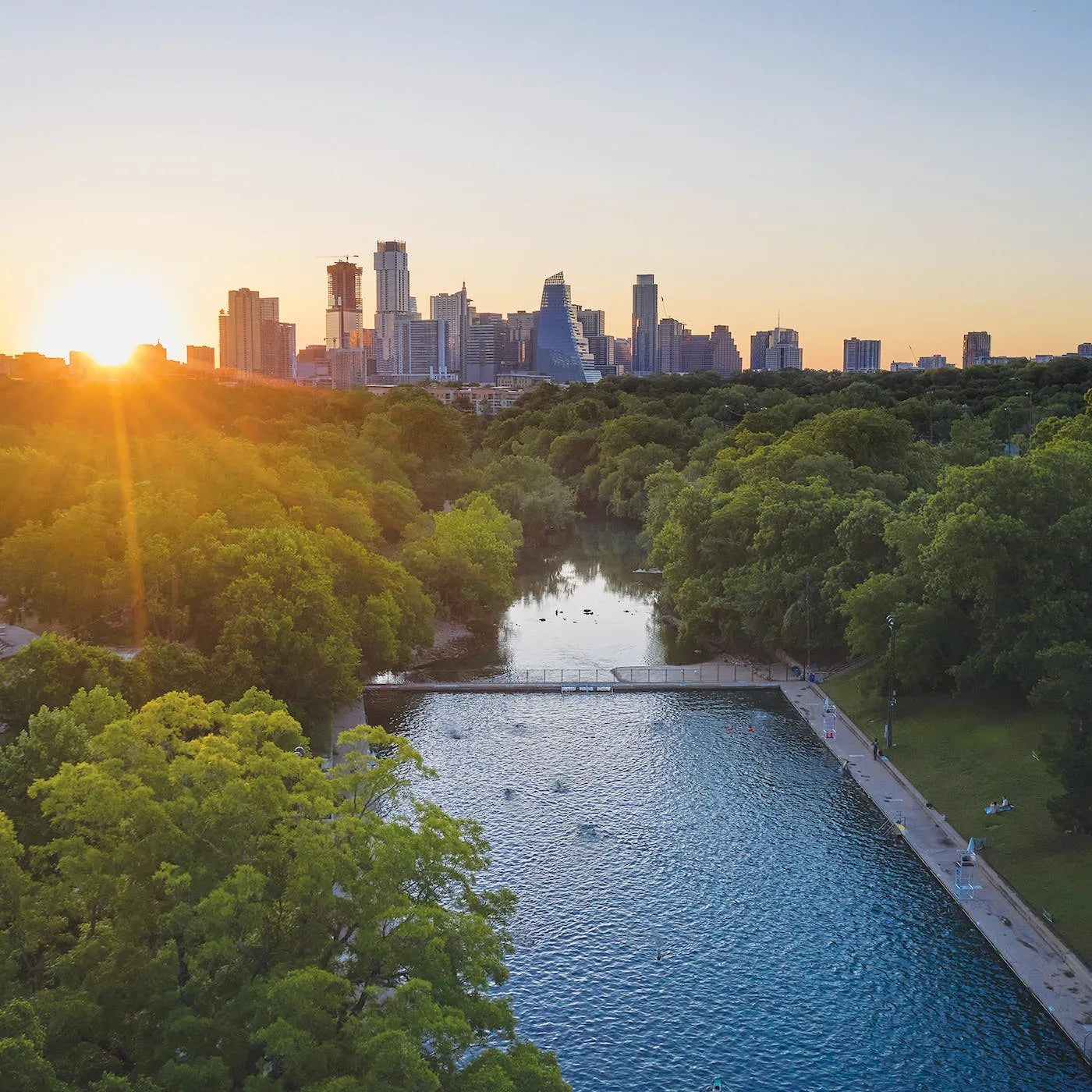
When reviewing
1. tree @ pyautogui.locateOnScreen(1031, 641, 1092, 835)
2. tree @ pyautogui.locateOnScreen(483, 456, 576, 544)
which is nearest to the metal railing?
tree @ pyautogui.locateOnScreen(1031, 641, 1092, 835)

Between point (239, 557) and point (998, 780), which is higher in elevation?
point (239, 557)

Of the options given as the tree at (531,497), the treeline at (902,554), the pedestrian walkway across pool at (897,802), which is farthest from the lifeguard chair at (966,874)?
the tree at (531,497)

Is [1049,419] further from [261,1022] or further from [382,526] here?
[261,1022]

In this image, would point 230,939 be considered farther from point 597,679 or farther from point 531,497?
point 531,497

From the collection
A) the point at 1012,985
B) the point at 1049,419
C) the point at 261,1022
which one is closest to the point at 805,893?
the point at 1012,985

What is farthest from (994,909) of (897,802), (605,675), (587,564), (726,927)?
(587,564)

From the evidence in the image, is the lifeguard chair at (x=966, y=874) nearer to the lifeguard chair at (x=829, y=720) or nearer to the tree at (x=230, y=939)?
the lifeguard chair at (x=829, y=720)
